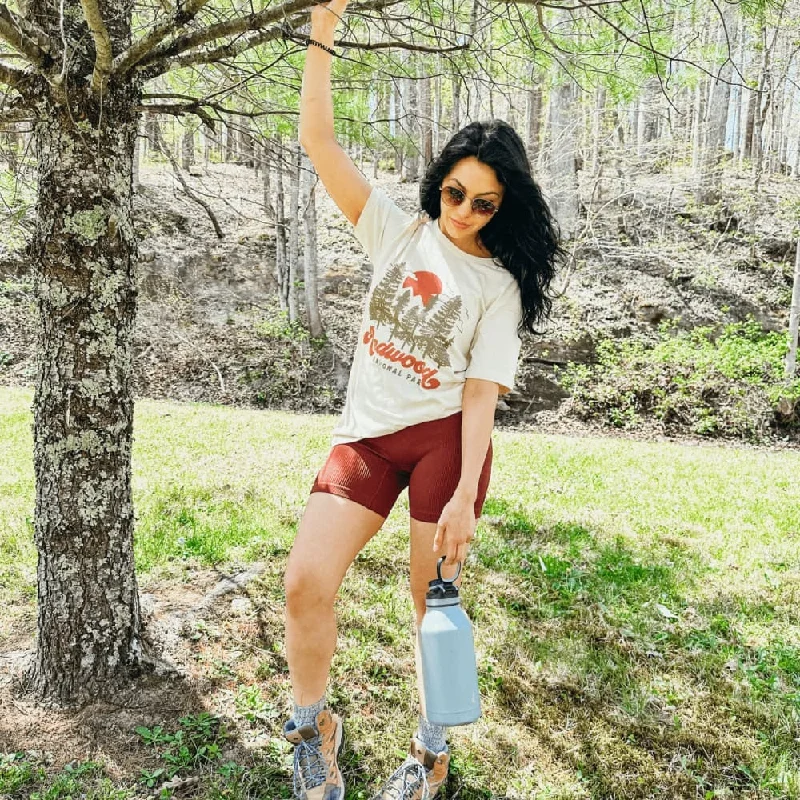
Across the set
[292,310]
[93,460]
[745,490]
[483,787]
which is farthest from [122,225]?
[292,310]

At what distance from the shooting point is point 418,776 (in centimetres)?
213

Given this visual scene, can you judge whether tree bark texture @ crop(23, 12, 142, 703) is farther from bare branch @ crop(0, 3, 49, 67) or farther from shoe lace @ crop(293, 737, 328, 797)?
shoe lace @ crop(293, 737, 328, 797)

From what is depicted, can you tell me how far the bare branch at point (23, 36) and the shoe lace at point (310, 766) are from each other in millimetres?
2252

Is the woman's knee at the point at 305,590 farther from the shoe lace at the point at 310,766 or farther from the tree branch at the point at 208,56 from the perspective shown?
the tree branch at the point at 208,56

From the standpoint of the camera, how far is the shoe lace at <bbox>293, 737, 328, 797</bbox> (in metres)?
2.05

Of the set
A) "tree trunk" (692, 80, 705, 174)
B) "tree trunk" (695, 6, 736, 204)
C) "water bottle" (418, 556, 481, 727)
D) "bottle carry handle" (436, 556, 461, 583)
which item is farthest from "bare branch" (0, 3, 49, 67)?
"tree trunk" (692, 80, 705, 174)

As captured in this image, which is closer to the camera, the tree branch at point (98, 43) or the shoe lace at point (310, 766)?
the tree branch at point (98, 43)

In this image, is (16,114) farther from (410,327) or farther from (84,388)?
(410,327)

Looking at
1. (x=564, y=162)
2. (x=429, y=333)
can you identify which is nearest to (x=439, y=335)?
(x=429, y=333)

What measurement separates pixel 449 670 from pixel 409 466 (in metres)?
0.60

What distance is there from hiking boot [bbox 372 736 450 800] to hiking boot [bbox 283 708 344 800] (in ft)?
0.56

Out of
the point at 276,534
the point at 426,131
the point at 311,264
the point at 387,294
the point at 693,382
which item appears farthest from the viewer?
the point at 311,264

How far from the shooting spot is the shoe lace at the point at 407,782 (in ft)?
6.93

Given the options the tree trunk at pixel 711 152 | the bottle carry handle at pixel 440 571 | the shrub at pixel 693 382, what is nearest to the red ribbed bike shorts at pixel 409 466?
the bottle carry handle at pixel 440 571
